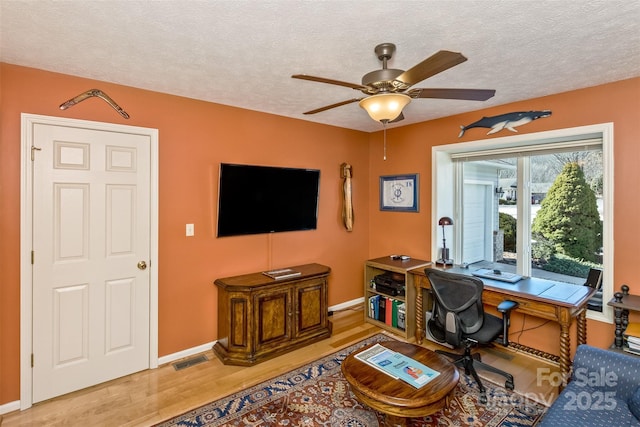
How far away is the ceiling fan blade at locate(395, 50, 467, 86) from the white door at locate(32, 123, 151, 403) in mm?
2296

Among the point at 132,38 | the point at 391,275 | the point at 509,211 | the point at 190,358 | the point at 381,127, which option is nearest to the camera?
the point at 132,38

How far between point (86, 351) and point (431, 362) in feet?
8.88

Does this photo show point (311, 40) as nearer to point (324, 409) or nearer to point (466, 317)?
point (466, 317)

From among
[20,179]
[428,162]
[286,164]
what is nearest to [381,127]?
[428,162]

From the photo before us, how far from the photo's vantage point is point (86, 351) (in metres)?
2.61

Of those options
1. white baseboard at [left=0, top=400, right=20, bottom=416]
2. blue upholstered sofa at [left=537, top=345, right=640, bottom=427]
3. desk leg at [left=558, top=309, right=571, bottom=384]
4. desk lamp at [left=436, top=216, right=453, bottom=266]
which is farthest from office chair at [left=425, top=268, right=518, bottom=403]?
white baseboard at [left=0, top=400, right=20, bottom=416]

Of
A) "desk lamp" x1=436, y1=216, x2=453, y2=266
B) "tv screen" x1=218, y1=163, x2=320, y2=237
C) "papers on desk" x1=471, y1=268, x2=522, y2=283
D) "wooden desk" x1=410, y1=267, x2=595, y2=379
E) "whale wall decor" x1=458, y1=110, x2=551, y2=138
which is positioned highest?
"whale wall decor" x1=458, y1=110, x2=551, y2=138

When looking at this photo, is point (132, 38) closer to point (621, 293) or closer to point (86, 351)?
point (86, 351)

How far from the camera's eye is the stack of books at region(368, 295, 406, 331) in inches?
143

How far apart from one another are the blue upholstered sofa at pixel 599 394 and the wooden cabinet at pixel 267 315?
83.7 inches

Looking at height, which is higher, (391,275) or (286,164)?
(286,164)

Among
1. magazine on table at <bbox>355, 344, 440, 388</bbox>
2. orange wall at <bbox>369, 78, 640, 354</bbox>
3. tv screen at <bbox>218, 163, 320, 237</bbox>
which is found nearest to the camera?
magazine on table at <bbox>355, 344, 440, 388</bbox>

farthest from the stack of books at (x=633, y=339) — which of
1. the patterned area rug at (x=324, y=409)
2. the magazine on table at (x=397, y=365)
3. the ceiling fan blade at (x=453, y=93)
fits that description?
the ceiling fan blade at (x=453, y=93)

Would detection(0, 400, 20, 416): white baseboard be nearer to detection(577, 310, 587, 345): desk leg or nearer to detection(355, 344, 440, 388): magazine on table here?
detection(355, 344, 440, 388): magazine on table
